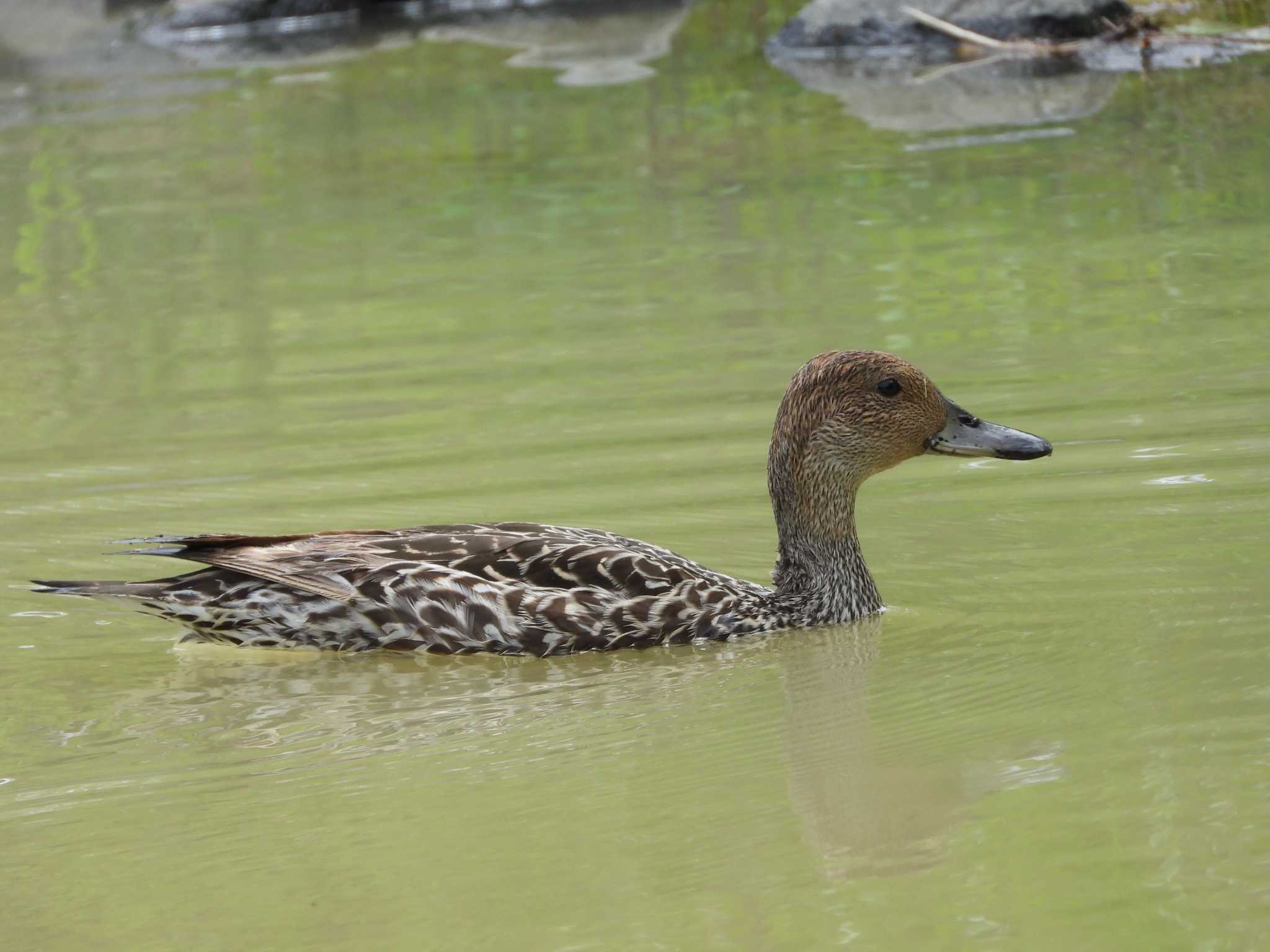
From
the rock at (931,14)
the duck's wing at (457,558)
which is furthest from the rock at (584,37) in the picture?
the duck's wing at (457,558)

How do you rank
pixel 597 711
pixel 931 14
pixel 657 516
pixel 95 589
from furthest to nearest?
pixel 931 14, pixel 657 516, pixel 95 589, pixel 597 711

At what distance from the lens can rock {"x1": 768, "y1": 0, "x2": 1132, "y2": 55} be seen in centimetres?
2003

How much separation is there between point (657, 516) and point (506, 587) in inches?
59.9

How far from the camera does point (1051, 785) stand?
18.8 feet

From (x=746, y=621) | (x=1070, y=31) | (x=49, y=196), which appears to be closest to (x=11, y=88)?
(x=49, y=196)

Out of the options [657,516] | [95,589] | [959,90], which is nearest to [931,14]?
[959,90]

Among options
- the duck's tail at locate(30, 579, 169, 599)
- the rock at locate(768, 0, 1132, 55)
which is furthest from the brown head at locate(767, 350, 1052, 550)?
the rock at locate(768, 0, 1132, 55)

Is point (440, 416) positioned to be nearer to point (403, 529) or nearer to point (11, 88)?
point (403, 529)

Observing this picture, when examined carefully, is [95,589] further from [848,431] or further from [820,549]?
[848,431]

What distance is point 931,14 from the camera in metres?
20.5

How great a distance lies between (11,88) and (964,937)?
62.4 ft

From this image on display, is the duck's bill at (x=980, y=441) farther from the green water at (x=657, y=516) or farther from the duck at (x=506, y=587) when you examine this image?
the green water at (x=657, y=516)

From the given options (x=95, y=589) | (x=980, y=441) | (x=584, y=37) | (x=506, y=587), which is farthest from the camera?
(x=584, y=37)

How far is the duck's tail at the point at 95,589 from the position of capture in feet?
23.6
